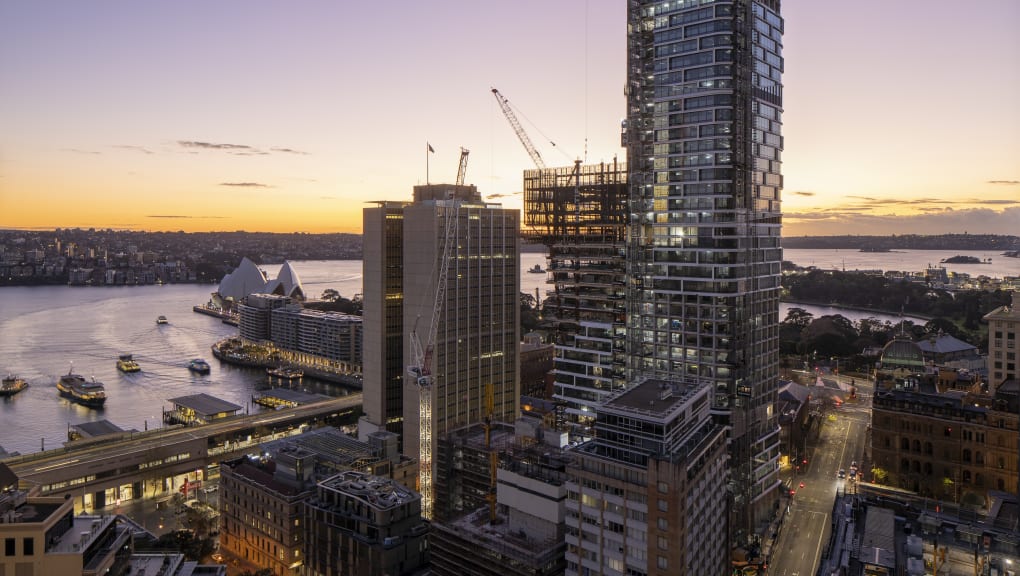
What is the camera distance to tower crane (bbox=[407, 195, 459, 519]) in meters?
45.1

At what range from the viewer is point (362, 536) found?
29.4 meters

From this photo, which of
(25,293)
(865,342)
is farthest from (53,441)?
(25,293)

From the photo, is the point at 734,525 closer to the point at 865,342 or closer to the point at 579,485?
the point at 579,485

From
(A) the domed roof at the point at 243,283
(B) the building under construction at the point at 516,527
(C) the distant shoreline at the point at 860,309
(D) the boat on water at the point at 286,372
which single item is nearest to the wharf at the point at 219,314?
(A) the domed roof at the point at 243,283

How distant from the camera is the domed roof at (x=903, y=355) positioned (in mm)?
62734

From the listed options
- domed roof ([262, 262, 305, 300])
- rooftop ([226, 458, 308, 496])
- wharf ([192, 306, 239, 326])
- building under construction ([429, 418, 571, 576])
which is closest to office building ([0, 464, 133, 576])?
building under construction ([429, 418, 571, 576])

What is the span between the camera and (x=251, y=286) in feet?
490

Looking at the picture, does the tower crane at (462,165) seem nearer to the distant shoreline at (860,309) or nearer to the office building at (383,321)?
the office building at (383,321)

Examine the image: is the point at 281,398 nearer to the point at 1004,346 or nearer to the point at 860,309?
the point at 1004,346

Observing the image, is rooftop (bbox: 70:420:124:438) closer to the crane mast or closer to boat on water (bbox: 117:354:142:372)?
the crane mast

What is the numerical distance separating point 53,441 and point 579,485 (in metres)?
55.3

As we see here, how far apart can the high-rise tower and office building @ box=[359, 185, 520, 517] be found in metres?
14.0

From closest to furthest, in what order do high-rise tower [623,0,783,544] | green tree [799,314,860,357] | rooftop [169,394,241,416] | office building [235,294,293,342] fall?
high-rise tower [623,0,783,544] → rooftop [169,394,241,416] → green tree [799,314,860,357] → office building [235,294,293,342]

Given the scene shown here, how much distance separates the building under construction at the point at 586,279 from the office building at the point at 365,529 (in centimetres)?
1686
